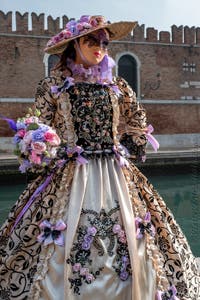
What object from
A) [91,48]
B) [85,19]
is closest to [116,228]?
[91,48]

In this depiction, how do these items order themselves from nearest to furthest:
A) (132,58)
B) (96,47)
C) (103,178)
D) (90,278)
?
(90,278), (103,178), (96,47), (132,58)

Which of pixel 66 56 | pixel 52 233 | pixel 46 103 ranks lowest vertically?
pixel 52 233

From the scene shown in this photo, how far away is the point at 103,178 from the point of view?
1.84 meters

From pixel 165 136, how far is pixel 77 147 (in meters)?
14.8

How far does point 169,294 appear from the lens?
1.76 meters

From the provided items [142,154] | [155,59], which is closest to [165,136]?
[155,59]

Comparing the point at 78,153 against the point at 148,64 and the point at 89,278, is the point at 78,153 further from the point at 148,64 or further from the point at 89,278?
the point at 148,64

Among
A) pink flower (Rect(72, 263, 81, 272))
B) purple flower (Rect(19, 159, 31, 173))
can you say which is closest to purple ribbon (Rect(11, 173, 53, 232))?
purple flower (Rect(19, 159, 31, 173))

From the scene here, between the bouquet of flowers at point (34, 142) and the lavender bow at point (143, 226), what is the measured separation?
1.38 feet

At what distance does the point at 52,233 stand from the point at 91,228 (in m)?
0.15

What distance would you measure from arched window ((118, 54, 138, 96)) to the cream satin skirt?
14515 millimetres

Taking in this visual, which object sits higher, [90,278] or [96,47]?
[96,47]

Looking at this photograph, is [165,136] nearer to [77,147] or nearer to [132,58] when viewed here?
[132,58]

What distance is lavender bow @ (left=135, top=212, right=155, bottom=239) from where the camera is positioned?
1.79 m
